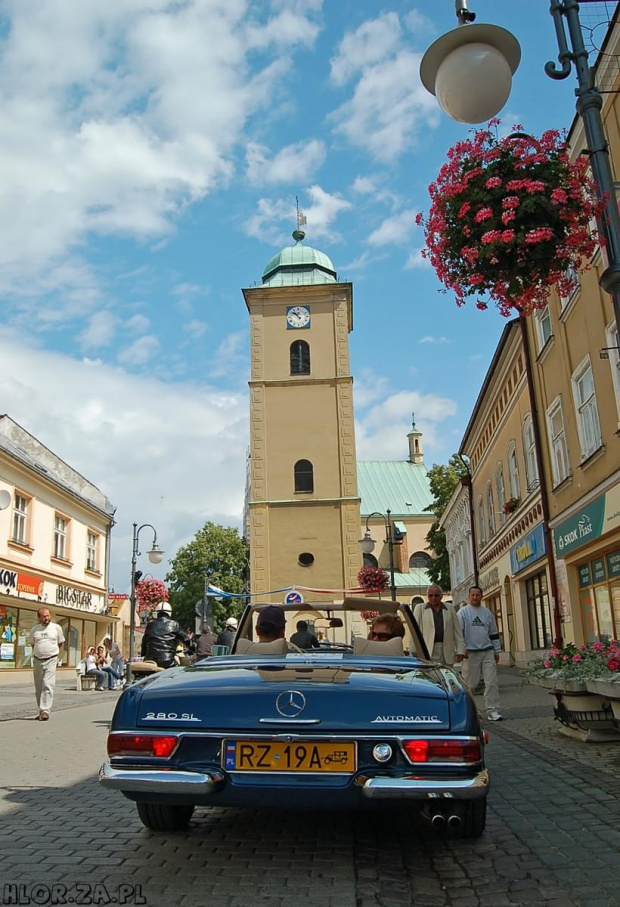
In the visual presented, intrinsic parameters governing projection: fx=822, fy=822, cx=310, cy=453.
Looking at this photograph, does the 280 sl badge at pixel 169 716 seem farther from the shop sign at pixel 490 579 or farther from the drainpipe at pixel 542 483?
the shop sign at pixel 490 579

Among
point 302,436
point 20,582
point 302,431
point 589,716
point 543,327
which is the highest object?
point 302,431

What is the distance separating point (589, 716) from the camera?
768cm

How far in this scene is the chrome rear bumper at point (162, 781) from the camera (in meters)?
3.62

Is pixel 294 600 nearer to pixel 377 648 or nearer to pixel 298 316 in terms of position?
pixel 377 648

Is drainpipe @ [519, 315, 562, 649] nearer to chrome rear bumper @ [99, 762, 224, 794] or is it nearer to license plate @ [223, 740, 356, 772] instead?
license plate @ [223, 740, 356, 772]

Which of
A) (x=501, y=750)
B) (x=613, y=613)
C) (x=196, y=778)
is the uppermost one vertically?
(x=613, y=613)

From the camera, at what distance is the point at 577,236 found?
17.8 feet

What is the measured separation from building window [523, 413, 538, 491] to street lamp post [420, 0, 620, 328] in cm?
1516

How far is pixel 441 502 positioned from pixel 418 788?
1632 inches

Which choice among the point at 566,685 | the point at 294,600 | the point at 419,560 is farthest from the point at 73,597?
the point at 419,560

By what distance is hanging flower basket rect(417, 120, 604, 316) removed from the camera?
211 inches

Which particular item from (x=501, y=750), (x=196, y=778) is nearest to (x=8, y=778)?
(x=196, y=778)

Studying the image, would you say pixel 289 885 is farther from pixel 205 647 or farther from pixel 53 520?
pixel 53 520

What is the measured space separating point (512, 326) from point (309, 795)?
17.8 m
